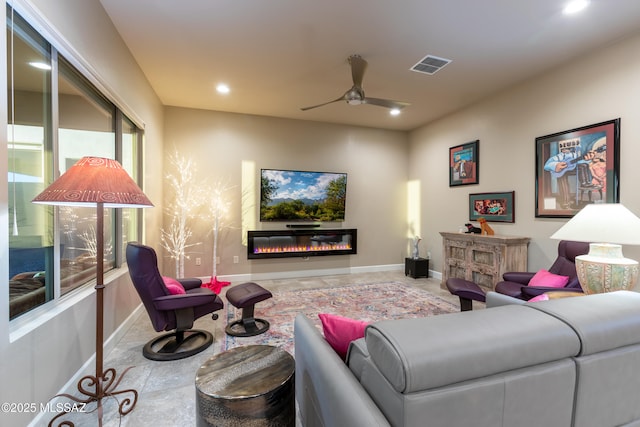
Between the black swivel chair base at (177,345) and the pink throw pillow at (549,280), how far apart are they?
339cm

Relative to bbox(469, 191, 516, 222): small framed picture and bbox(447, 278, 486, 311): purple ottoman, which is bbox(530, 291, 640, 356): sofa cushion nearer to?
bbox(447, 278, 486, 311): purple ottoman

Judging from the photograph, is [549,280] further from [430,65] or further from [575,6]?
[430,65]

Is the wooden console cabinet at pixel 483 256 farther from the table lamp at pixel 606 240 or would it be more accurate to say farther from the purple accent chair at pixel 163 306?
the purple accent chair at pixel 163 306

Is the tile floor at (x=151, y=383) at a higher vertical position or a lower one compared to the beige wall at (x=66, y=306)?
lower

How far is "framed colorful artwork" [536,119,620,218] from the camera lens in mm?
2875

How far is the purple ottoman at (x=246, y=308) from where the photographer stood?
2.84 meters

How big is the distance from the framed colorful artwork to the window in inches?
189

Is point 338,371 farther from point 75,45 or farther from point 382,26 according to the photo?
point 382,26

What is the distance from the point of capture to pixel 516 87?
3.84 m

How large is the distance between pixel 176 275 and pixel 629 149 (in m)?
5.82

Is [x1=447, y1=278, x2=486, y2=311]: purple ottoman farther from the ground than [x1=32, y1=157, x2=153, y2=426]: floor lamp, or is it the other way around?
[x1=32, y1=157, x2=153, y2=426]: floor lamp

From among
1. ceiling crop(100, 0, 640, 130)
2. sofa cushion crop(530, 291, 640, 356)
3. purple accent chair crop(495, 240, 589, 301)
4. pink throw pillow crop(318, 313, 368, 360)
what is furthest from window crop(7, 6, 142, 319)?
purple accent chair crop(495, 240, 589, 301)

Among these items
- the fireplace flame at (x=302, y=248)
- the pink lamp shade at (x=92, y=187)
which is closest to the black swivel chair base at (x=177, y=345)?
the pink lamp shade at (x=92, y=187)

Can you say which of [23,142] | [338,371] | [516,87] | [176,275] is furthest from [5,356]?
[516,87]
